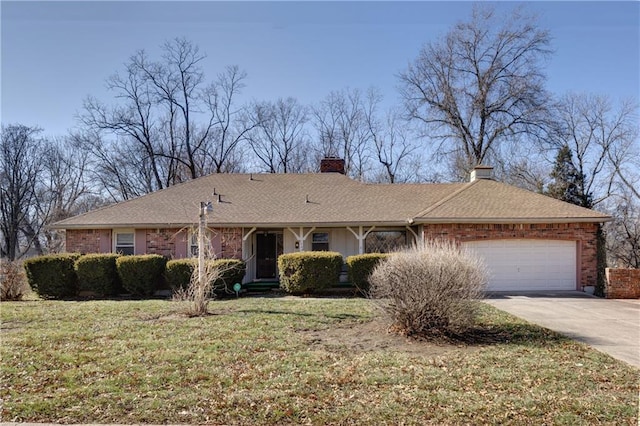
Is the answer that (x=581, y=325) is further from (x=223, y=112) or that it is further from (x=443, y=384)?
(x=223, y=112)

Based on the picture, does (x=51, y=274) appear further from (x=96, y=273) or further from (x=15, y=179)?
(x=15, y=179)

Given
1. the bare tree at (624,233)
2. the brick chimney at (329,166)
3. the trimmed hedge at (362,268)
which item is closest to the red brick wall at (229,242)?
the trimmed hedge at (362,268)

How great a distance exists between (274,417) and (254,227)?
37.7 ft

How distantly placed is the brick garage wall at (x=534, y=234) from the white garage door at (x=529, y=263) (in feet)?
0.62

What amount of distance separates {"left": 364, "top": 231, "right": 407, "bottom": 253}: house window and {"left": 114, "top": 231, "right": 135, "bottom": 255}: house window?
872 cm

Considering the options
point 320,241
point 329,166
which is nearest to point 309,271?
point 320,241

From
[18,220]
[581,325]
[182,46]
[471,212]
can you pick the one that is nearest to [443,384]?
[581,325]

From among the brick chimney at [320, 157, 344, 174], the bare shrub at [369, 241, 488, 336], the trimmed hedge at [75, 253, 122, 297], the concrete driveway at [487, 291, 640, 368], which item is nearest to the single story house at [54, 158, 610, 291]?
the concrete driveway at [487, 291, 640, 368]

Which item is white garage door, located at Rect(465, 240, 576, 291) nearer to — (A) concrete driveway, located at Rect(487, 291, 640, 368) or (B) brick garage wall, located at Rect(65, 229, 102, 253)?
(A) concrete driveway, located at Rect(487, 291, 640, 368)

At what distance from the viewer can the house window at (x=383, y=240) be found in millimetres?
16156

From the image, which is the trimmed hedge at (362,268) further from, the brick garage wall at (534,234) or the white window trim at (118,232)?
the white window trim at (118,232)

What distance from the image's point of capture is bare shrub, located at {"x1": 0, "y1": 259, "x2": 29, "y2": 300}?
13.1 meters

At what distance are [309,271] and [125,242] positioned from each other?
7.28 metres

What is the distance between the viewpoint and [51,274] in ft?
45.2
